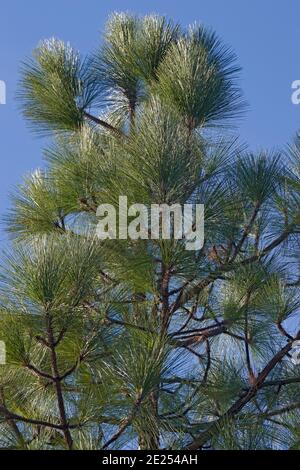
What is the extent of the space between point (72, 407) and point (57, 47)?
3.99 feet

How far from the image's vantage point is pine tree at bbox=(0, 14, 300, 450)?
2.38 metres

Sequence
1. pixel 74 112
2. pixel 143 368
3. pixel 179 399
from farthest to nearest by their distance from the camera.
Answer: pixel 74 112, pixel 179 399, pixel 143 368

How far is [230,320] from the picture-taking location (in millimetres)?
2754

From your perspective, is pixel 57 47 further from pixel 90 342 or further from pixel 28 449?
pixel 28 449

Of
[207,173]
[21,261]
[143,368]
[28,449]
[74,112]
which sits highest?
[74,112]

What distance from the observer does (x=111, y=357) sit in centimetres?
246

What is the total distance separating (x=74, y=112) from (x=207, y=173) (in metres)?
0.68

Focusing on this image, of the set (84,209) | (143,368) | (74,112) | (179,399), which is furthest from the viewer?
(74,112)

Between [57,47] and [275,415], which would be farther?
[57,47]

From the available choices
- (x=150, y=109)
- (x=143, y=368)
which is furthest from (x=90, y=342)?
(x=150, y=109)

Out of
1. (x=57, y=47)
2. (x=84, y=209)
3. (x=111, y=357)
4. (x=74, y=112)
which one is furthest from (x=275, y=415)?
(x=57, y=47)

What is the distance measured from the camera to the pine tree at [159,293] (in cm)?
238

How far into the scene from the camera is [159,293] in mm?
2699

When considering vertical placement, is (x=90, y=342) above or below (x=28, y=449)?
above
